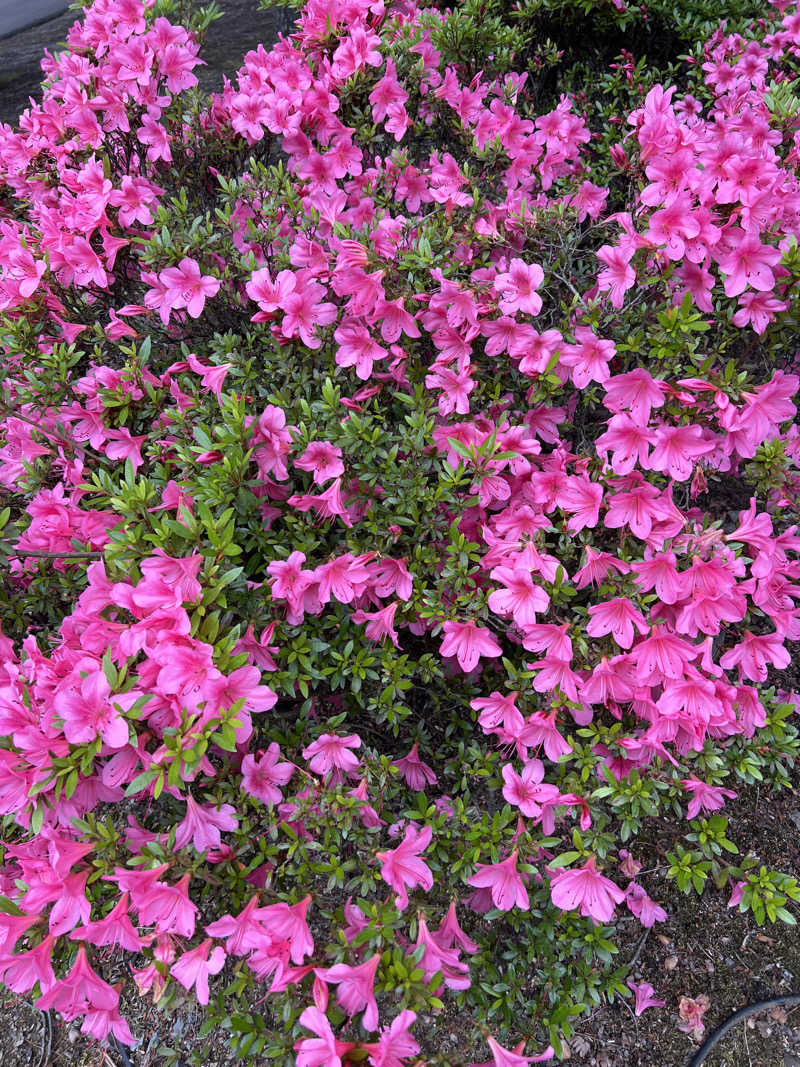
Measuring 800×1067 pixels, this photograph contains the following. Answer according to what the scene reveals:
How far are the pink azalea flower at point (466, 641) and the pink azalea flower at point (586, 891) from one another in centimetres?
50

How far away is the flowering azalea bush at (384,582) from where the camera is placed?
151cm

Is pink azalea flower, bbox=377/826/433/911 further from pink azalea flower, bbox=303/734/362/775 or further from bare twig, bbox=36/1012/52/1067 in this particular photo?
bare twig, bbox=36/1012/52/1067

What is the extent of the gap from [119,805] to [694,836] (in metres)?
1.74

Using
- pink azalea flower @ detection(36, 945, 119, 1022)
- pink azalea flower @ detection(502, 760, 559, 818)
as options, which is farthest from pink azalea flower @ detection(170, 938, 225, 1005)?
pink azalea flower @ detection(502, 760, 559, 818)

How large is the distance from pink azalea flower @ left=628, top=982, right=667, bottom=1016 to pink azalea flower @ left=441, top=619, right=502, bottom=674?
3.59 feet

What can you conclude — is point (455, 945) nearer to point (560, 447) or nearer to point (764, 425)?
point (560, 447)

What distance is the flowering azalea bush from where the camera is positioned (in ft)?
4.94

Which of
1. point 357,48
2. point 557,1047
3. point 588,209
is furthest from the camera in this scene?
point 357,48

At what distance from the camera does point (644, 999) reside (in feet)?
6.80

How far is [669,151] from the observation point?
6.68 feet

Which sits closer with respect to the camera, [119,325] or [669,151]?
[669,151]

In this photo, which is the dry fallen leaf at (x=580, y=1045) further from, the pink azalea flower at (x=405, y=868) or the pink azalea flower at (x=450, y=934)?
the pink azalea flower at (x=405, y=868)

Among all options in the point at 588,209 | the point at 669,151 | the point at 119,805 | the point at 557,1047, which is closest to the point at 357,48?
the point at 588,209

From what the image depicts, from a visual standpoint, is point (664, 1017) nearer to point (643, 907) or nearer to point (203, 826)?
point (643, 907)
